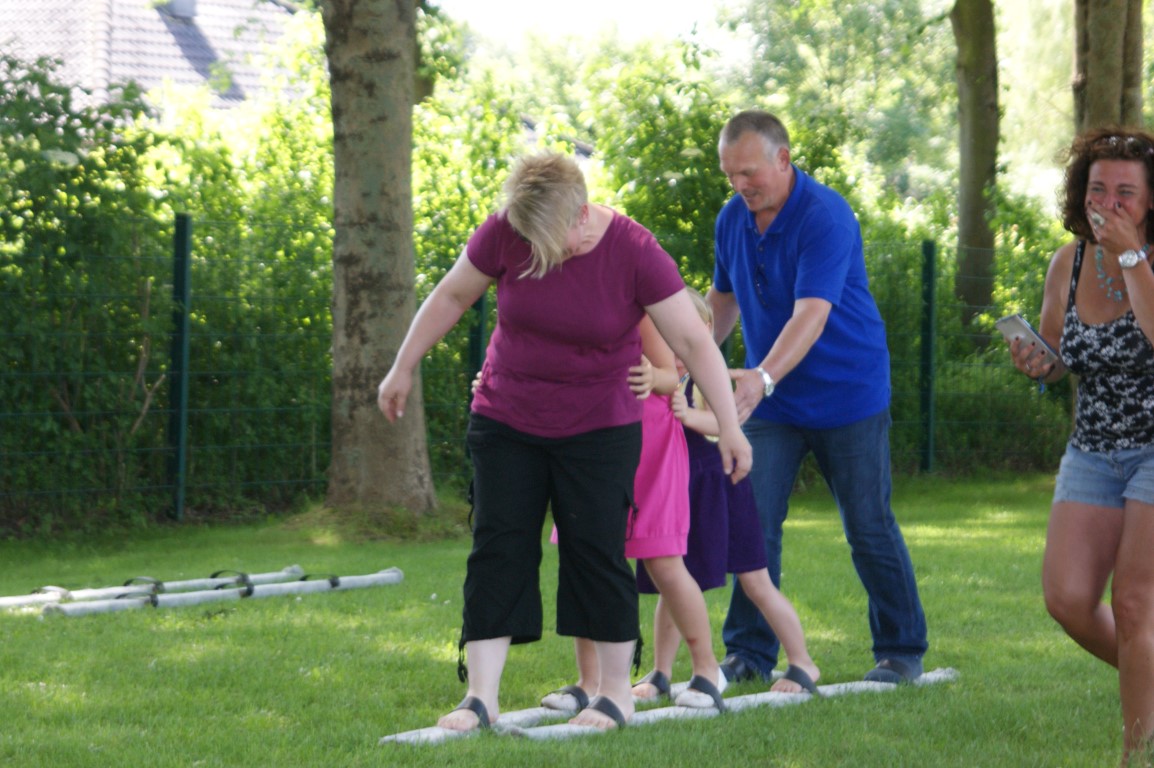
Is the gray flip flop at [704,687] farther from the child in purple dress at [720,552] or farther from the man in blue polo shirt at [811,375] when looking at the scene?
the man in blue polo shirt at [811,375]

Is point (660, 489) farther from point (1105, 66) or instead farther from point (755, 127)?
point (1105, 66)

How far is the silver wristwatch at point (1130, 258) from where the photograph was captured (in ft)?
14.3

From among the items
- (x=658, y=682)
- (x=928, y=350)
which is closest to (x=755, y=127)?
(x=658, y=682)

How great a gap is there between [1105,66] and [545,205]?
9279 millimetres

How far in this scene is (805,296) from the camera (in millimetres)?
5684

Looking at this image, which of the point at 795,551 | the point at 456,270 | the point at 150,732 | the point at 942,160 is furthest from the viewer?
the point at 942,160

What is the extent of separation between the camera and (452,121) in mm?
14875

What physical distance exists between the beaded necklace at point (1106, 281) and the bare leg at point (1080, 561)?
64 centimetres

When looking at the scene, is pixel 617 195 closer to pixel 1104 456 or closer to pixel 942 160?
pixel 1104 456

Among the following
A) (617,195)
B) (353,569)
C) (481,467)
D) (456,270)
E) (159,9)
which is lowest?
(353,569)

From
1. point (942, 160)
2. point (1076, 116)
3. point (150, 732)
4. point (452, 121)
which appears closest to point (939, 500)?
point (1076, 116)

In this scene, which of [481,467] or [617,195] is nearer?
[481,467]

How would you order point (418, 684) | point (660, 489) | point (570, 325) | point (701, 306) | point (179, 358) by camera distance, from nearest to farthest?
point (570, 325)
point (660, 489)
point (418, 684)
point (701, 306)
point (179, 358)

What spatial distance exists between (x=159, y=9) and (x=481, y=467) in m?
26.5
